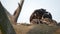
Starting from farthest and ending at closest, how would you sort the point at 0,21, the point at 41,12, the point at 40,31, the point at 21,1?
the point at 41,12 → the point at 21,1 → the point at 40,31 → the point at 0,21

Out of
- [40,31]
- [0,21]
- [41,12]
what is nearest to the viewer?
[0,21]

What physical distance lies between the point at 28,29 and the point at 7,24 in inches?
8.3

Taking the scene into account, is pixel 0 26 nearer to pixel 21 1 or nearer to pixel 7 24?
pixel 7 24

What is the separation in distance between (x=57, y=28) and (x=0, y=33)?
269 mm

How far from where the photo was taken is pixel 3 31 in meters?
0.57

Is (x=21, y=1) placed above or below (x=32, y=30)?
above

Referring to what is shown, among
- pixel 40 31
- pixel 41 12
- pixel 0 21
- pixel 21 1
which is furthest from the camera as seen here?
pixel 41 12

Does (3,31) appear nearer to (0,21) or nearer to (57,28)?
(0,21)

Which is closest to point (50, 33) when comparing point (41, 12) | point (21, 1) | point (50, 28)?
point (50, 28)

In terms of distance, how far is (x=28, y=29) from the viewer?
766 millimetres

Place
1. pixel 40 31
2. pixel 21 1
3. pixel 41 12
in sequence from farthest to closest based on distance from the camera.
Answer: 1. pixel 41 12
2. pixel 21 1
3. pixel 40 31

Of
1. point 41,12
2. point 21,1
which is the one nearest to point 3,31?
point 21,1

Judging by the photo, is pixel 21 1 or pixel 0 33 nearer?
pixel 0 33

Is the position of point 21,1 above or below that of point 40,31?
above
